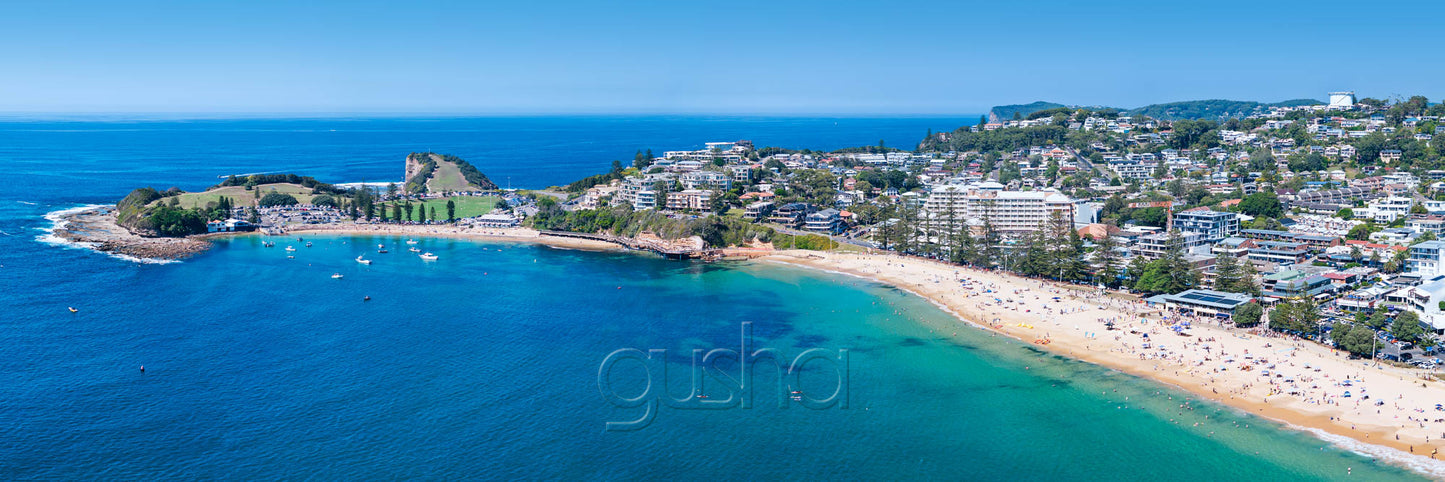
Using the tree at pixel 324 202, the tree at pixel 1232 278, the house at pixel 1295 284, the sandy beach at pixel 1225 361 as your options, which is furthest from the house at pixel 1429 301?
the tree at pixel 324 202

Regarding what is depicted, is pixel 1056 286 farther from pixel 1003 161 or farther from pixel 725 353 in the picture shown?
pixel 1003 161

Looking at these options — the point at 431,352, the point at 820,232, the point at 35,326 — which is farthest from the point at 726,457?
the point at 820,232

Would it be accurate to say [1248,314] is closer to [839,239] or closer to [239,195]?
[839,239]

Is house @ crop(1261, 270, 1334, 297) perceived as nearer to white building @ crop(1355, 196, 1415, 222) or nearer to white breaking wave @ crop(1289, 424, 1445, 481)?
white breaking wave @ crop(1289, 424, 1445, 481)

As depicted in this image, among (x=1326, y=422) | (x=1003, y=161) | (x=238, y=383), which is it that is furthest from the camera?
(x=1003, y=161)

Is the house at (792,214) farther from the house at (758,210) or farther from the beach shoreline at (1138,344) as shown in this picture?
the beach shoreline at (1138,344)
